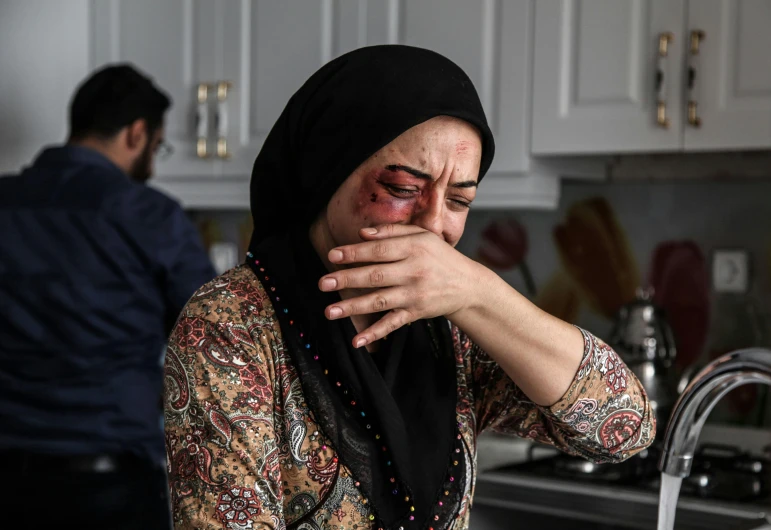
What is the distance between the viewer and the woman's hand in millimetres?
848

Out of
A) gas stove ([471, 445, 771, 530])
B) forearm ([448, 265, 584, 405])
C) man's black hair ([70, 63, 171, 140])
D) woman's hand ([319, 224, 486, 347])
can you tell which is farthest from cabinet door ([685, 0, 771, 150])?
man's black hair ([70, 63, 171, 140])

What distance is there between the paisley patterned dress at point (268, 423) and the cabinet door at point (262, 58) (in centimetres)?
141

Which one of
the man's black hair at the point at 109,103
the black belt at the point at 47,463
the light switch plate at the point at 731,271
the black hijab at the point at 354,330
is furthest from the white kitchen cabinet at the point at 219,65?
the black hijab at the point at 354,330

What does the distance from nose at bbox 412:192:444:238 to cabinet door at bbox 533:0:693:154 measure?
105 centimetres

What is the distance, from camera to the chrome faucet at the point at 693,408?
2.85 feet

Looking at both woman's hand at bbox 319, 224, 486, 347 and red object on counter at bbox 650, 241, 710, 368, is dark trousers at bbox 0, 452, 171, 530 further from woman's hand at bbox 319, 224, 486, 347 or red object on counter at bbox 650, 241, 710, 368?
woman's hand at bbox 319, 224, 486, 347

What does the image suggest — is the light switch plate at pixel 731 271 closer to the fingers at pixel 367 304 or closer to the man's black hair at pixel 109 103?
the man's black hair at pixel 109 103

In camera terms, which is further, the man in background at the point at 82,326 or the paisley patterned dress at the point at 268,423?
the man in background at the point at 82,326

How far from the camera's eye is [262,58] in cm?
239

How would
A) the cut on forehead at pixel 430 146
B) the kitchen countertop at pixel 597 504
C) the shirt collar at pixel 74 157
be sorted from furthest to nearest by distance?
the shirt collar at pixel 74 157
the kitchen countertop at pixel 597 504
the cut on forehead at pixel 430 146

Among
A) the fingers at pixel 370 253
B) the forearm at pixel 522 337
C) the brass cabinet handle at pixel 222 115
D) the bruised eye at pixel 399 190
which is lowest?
the forearm at pixel 522 337

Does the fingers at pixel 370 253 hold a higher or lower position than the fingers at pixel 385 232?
lower

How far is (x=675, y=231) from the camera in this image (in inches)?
86.3

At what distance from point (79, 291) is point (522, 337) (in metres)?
1.30
